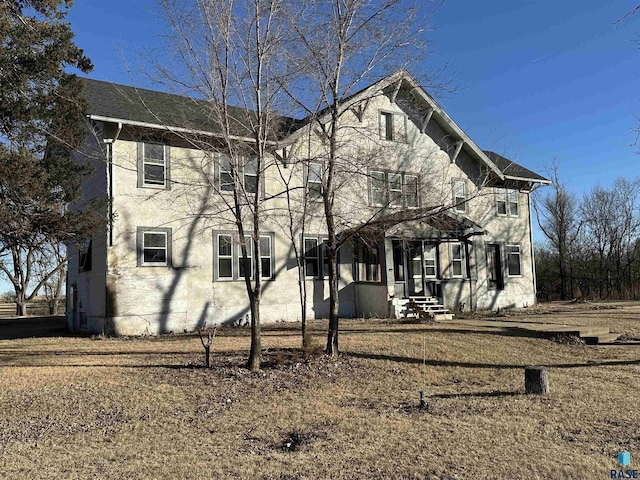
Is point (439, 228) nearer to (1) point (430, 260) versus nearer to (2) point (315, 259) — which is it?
(1) point (430, 260)

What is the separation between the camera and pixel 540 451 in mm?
5285

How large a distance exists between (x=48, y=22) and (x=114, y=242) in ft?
19.2

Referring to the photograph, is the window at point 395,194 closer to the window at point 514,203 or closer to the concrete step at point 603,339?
the concrete step at point 603,339

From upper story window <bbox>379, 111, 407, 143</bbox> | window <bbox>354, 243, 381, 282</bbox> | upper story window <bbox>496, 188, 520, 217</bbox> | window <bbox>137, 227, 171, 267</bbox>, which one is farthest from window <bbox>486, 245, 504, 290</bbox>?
window <bbox>137, 227, 171, 267</bbox>

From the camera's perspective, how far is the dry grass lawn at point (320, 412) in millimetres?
5000

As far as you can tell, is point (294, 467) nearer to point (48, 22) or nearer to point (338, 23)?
point (338, 23)

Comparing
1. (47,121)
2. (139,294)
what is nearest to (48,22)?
(47,121)

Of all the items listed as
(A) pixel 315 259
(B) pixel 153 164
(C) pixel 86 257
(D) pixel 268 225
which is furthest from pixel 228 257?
(C) pixel 86 257

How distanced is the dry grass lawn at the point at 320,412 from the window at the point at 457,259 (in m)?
9.05

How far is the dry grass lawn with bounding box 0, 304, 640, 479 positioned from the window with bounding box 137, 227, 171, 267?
12.2ft

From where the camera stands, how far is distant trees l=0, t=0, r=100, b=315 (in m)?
10.4

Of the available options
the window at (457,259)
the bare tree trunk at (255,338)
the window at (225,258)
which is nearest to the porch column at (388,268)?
the window at (457,259)

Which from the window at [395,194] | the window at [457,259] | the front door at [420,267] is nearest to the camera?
the window at [395,194]

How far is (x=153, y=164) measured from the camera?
15.2 meters
